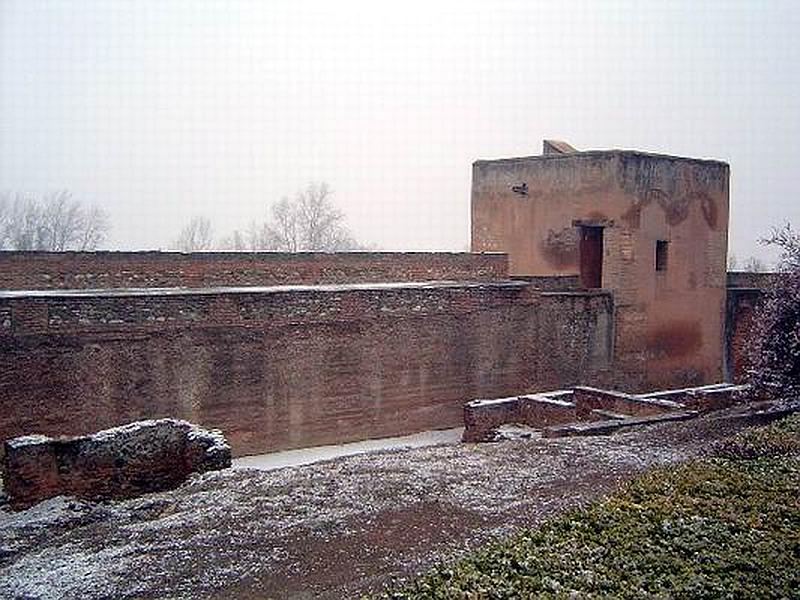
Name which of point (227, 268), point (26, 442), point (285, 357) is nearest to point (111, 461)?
point (26, 442)

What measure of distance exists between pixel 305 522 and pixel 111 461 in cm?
272

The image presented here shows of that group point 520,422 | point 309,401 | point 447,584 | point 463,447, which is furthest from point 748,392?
point 447,584

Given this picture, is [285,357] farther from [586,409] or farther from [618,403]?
[618,403]

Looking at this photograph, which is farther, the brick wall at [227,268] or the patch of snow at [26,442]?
the brick wall at [227,268]

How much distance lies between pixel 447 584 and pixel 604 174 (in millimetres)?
13127

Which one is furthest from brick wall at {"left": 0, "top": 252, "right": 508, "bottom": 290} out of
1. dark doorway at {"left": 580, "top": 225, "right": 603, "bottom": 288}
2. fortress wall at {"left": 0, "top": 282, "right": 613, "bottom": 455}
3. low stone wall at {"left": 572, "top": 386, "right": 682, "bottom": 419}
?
low stone wall at {"left": 572, "top": 386, "right": 682, "bottom": 419}

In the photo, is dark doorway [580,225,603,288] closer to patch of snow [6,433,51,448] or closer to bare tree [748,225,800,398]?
bare tree [748,225,800,398]

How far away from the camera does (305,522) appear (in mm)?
6078

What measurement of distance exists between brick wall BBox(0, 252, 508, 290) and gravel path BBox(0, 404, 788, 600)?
8.18 m

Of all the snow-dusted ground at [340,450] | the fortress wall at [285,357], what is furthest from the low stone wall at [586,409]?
the fortress wall at [285,357]

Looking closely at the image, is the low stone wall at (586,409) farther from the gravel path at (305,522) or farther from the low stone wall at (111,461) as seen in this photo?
the low stone wall at (111,461)

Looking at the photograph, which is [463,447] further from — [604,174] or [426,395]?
[604,174]

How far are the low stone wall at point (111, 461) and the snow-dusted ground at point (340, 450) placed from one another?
1790mm

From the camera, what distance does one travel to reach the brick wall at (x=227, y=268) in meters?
14.5
